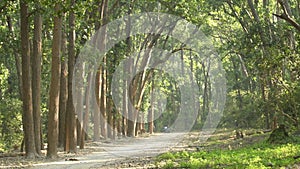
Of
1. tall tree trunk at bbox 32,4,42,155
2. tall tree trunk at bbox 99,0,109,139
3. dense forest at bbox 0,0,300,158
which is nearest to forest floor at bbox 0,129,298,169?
dense forest at bbox 0,0,300,158

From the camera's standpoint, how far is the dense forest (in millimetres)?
18578

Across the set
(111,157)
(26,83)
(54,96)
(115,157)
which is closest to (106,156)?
(111,157)

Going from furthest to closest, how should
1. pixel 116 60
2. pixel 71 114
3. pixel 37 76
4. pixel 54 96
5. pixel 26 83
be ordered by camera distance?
pixel 116 60
pixel 71 114
pixel 37 76
pixel 54 96
pixel 26 83

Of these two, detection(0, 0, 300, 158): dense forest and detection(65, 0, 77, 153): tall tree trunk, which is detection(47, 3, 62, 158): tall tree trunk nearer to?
detection(0, 0, 300, 158): dense forest

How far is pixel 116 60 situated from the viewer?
116ft

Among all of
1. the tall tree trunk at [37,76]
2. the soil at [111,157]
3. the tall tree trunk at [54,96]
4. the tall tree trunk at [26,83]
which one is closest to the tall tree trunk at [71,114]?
the soil at [111,157]

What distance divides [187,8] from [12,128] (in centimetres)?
1133

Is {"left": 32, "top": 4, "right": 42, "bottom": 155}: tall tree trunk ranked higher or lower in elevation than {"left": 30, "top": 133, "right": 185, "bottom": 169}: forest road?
higher

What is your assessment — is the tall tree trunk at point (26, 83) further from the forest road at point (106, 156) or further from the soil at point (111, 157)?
the forest road at point (106, 156)

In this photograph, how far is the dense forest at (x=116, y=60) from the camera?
1858cm

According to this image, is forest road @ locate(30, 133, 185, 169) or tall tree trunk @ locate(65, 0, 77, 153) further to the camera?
tall tree trunk @ locate(65, 0, 77, 153)

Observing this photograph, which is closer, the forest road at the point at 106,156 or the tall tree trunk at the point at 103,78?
the forest road at the point at 106,156

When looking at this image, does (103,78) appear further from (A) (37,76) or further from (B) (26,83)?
(B) (26,83)

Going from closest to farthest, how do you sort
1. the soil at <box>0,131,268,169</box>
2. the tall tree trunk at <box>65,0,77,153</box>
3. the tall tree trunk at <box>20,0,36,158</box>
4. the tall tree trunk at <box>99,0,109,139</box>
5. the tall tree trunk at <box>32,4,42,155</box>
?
the soil at <box>0,131,268,169</box>, the tall tree trunk at <box>20,0,36,158</box>, the tall tree trunk at <box>32,4,42,155</box>, the tall tree trunk at <box>65,0,77,153</box>, the tall tree trunk at <box>99,0,109,139</box>
